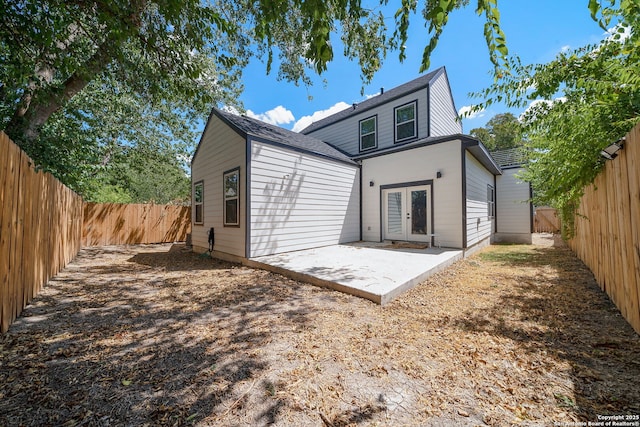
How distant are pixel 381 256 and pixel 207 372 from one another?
197 inches

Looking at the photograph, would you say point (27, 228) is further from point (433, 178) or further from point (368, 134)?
point (368, 134)

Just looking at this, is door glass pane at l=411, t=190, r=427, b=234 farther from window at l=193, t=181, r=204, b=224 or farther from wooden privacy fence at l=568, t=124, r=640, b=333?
window at l=193, t=181, r=204, b=224

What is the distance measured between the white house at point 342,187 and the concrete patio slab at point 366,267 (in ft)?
2.86

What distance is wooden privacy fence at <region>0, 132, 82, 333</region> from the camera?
8.37 feet

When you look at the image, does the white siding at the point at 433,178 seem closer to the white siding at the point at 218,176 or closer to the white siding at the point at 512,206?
the white siding at the point at 218,176

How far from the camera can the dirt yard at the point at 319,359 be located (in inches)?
62.4

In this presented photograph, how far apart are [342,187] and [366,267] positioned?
4.36m

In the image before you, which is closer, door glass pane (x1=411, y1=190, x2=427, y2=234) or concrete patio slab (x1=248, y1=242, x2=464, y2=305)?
concrete patio slab (x1=248, y1=242, x2=464, y2=305)

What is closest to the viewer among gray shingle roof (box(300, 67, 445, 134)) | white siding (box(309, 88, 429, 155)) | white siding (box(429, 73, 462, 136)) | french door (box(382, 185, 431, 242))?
french door (box(382, 185, 431, 242))

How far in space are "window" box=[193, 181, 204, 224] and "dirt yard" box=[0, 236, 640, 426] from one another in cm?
515

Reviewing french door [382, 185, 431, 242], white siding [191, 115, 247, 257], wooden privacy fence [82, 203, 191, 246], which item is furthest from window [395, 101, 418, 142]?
wooden privacy fence [82, 203, 191, 246]

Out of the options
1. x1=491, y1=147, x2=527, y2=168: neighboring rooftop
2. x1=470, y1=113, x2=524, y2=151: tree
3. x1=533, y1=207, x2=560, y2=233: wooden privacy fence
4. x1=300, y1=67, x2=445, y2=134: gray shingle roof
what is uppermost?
x1=470, y1=113, x2=524, y2=151: tree

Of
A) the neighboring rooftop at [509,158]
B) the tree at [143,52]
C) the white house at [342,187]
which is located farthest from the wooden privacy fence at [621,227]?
the neighboring rooftop at [509,158]

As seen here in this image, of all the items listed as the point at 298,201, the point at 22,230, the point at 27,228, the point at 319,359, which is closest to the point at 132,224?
the point at 298,201
